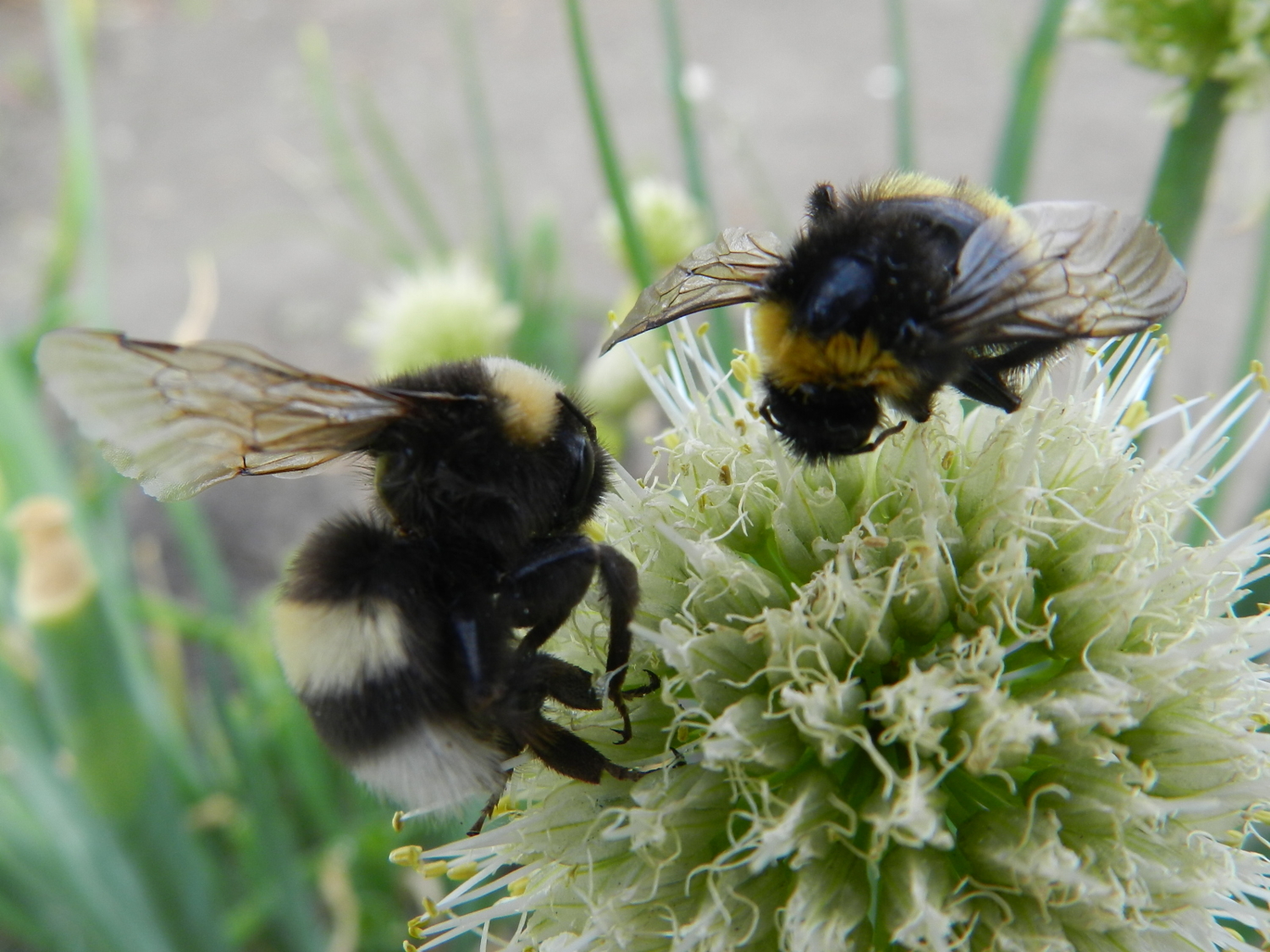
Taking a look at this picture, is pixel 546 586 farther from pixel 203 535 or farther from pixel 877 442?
pixel 203 535

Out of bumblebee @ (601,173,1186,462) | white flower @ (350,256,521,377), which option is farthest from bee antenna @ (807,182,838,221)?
white flower @ (350,256,521,377)

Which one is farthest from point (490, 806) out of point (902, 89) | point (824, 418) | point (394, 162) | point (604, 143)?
point (394, 162)

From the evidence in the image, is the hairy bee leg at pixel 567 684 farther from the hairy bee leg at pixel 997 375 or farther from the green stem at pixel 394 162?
the green stem at pixel 394 162

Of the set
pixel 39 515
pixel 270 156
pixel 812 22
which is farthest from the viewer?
pixel 812 22

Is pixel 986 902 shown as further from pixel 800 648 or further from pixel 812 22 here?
pixel 812 22

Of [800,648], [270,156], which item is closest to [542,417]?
[800,648]

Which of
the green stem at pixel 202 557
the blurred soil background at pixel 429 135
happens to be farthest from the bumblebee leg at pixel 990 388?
the blurred soil background at pixel 429 135

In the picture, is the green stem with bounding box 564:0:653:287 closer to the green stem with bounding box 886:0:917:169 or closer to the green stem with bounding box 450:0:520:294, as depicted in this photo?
the green stem with bounding box 886:0:917:169
